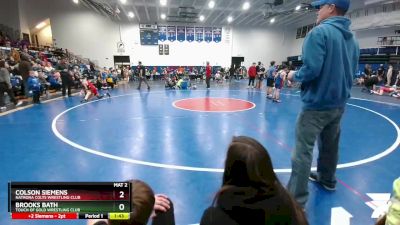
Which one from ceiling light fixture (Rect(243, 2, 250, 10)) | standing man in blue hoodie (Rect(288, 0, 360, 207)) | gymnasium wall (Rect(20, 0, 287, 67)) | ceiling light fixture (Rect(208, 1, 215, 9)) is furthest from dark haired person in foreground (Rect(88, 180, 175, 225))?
gymnasium wall (Rect(20, 0, 287, 67))

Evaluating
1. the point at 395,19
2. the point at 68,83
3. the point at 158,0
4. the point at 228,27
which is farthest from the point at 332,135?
the point at 228,27

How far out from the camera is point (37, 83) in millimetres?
9945

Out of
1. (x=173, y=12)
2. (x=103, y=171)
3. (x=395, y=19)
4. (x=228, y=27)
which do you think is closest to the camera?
(x=103, y=171)

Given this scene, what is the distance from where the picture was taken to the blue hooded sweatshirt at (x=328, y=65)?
2551 mm

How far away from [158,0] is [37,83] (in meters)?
10.8

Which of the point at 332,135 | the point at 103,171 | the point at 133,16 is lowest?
the point at 103,171

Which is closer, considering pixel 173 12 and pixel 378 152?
pixel 378 152

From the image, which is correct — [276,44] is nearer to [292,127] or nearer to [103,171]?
[292,127]

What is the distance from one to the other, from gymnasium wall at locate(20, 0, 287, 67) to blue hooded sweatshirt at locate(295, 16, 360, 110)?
24.4 metres

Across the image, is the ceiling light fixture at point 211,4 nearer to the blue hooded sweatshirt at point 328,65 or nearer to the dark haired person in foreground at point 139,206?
the blue hooded sweatshirt at point 328,65
